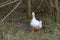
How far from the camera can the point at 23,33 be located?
5.37 m

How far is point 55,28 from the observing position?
5695 millimetres

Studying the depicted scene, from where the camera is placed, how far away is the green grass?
4.86m

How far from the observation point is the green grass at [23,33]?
15.9 feet

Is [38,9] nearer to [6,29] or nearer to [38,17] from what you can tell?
[38,17]

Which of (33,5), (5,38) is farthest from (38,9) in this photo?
(5,38)

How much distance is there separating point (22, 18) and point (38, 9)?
727 mm

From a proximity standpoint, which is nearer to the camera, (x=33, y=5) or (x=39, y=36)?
(x=39, y=36)

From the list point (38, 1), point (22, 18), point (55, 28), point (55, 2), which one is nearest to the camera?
point (55, 28)

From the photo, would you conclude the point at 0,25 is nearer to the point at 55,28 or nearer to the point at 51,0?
the point at 55,28

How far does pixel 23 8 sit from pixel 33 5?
1.30 ft

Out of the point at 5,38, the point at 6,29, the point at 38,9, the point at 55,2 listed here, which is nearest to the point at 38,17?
the point at 38,9

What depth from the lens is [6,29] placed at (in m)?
5.50

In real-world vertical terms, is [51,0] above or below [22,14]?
above

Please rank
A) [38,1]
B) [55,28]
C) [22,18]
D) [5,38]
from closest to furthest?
[5,38] → [55,28] → [22,18] → [38,1]
